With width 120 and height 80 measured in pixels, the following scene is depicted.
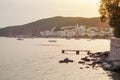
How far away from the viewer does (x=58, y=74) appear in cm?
A: 5378

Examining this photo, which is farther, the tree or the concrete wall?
the tree

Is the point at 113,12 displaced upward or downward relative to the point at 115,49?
upward

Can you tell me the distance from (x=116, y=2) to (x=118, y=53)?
12466 mm

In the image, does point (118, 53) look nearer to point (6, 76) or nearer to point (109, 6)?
point (109, 6)

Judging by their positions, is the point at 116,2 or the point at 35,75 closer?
the point at 35,75

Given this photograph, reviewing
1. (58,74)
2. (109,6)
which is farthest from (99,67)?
(109,6)

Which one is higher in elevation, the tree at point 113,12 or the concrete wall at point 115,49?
the tree at point 113,12

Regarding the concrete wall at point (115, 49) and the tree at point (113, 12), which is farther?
the tree at point (113, 12)

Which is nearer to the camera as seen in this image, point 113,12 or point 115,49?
point 115,49

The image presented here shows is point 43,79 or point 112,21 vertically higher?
point 112,21

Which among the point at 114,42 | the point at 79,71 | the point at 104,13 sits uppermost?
the point at 104,13

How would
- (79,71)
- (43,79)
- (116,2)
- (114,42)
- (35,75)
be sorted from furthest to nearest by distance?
(116,2) < (114,42) < (79,71) < (35,75) < (43,79)

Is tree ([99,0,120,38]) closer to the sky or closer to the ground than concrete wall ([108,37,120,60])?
closer to the sky

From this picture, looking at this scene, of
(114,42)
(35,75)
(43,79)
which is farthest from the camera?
(114,42)
